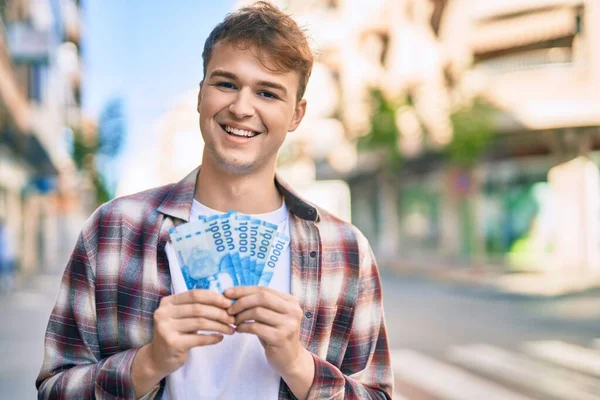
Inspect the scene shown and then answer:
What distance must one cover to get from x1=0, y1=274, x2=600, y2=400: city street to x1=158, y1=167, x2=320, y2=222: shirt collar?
17.5 ft

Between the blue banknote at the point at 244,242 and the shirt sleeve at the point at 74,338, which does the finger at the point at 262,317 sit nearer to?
the blue banknote at the point at 244,242

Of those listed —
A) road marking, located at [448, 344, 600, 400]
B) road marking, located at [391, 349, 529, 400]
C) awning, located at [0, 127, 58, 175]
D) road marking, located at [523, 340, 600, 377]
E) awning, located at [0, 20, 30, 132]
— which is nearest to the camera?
road marking, located at [391, 349, 529, 400]

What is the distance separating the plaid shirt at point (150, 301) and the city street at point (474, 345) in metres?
5.25

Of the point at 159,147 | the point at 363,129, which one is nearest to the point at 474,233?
the point at 363,129

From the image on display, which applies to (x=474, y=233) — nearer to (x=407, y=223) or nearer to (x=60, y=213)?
(x=407, y=223)

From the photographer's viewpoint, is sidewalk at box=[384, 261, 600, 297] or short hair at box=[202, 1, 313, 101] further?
sidewalk at box=[384, 261, 600, 297]

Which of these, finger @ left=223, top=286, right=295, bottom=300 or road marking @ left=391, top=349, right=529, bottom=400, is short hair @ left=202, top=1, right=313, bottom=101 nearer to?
finger @ left=223, top=286, right=295, bottom=300

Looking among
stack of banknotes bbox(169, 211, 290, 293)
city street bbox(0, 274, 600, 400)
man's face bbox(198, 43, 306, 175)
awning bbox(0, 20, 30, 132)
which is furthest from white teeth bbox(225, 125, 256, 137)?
awning bbox(0, 20, 30, 132)

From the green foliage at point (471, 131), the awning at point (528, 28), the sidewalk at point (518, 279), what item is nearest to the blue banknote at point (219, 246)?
the sidewalk at point (518, 279)

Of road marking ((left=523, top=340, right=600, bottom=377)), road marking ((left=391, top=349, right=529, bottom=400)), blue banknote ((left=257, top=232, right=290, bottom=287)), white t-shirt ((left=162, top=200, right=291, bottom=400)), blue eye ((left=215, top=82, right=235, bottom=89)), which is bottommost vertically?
road marking ((left=523, top=340, right=600, bottom=377))

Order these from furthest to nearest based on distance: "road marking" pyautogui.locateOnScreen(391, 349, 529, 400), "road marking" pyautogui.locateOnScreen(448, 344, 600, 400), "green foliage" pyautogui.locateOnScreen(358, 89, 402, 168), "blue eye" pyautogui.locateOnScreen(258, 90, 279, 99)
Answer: "green foliage" pyautogui.locateOnScreen(358, 89, 402, 168)
"road marking" pyautogui.locateOnScreen(448, 344, 600, 400)
"road marking" pyautogui.locateOnScreen(391, 349, 529, 400)
"blue eye" pyautogui.locateOnScreen(258, 90, 279, 99)

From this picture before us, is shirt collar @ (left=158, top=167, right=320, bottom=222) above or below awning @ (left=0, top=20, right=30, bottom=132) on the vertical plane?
below

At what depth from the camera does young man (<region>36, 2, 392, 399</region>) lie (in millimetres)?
1743

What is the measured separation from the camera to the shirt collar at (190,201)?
189 cm
